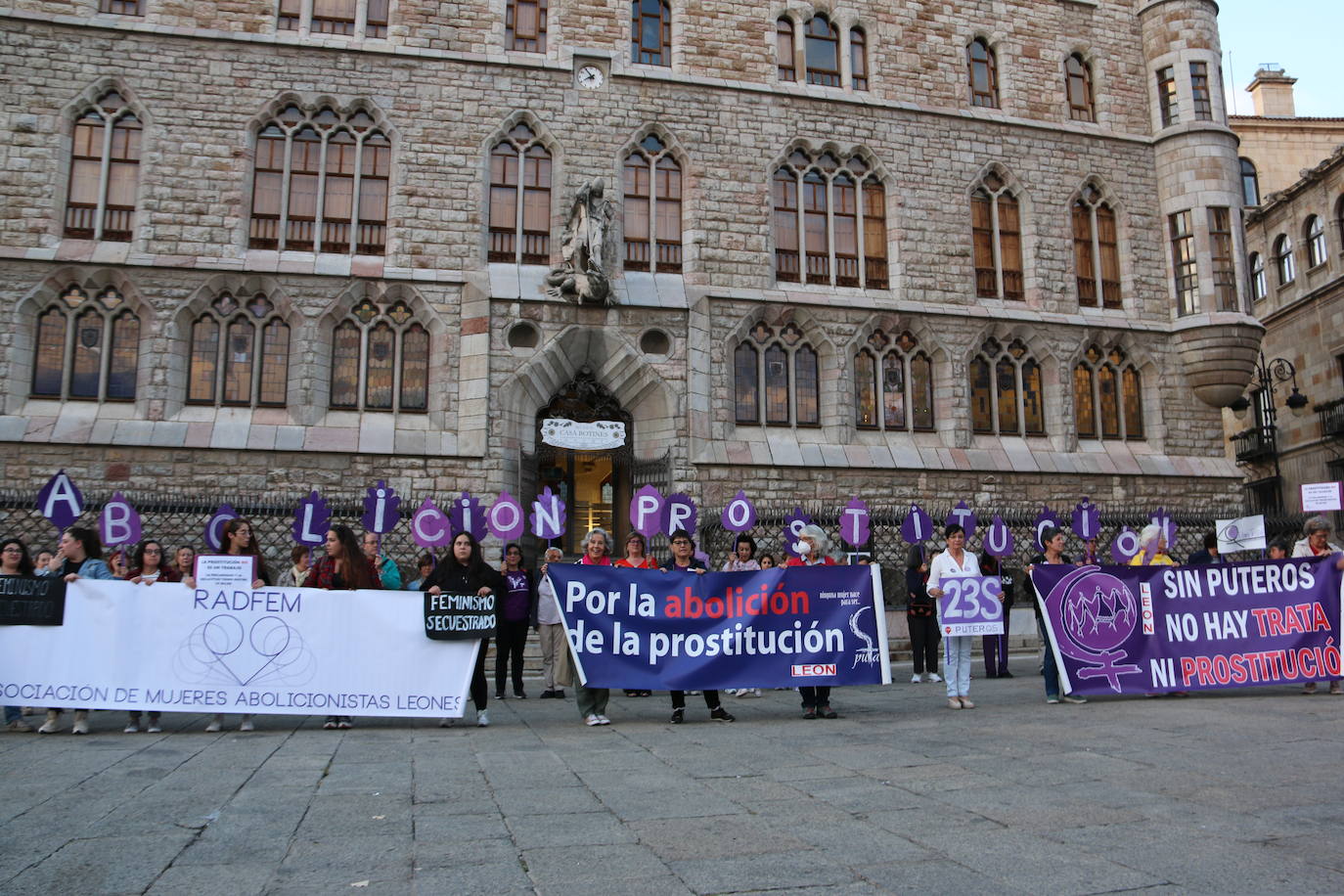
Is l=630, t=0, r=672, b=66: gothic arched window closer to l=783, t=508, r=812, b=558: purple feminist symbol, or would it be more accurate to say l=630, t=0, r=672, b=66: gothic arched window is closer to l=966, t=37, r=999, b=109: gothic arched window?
l=966, t=37, r=999, b=109: gothic arched window

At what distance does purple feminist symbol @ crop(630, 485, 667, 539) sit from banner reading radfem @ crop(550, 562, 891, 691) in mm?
4968

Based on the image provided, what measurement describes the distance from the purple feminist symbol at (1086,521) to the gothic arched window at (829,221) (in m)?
5.74

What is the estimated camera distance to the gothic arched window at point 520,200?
17672 mm

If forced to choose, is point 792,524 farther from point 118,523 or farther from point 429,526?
point 118,523

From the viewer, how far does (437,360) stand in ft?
55.5

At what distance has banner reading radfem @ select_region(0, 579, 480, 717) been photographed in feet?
25.5

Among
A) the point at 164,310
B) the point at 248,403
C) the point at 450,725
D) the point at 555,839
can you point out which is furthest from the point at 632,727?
the point at 164,310

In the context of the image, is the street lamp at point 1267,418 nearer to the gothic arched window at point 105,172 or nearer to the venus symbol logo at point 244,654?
the venus symbol logo at point 244,654

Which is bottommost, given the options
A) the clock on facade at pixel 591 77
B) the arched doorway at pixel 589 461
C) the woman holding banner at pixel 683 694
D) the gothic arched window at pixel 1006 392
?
the woman holding banner at pixel 683 694

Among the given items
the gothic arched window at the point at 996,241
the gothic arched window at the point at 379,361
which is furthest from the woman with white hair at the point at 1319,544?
the gothic arched window at the point at 379,361

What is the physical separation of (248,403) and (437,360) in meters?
3.15

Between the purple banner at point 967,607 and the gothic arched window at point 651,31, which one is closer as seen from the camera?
the purple banner at point 967,607

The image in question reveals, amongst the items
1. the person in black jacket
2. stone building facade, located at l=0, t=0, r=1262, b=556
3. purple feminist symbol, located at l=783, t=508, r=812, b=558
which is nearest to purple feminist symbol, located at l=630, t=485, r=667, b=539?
purple feminist symbol, located at l=783, t=508, r=812, b=558

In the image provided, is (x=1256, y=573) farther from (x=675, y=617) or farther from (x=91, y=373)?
(x=91, y=373)
